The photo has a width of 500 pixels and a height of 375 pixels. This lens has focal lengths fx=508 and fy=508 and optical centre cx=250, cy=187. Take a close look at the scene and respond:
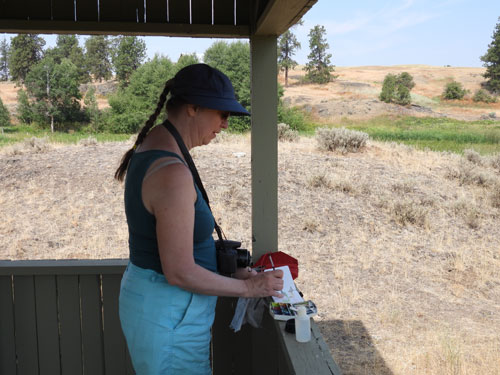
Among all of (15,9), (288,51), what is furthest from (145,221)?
(288,51)

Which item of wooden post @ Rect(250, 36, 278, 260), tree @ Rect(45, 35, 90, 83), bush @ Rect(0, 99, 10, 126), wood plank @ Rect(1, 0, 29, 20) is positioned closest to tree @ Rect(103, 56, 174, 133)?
bush @ Rect(0, 99, 10, 126)

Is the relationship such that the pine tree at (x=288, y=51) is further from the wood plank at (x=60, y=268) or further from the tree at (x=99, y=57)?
the wood plank at (x=60, y=268)

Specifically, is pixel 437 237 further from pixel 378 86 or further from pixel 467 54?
pixel 467 54

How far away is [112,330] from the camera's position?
2.38 metres

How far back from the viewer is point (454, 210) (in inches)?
403

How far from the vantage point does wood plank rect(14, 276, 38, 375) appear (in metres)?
2.36

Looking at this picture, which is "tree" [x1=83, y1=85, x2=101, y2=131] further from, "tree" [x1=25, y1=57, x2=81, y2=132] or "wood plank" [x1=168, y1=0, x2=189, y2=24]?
"wood plank" [x1=168, y1=0, x2=189, y2=24]

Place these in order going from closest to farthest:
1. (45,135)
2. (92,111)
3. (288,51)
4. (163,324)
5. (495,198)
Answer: (163,324) < (495,198) < (45,135) < (92,111) < (288,51)

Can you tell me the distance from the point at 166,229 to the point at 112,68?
28.4 m

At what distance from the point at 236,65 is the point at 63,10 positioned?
596 inches

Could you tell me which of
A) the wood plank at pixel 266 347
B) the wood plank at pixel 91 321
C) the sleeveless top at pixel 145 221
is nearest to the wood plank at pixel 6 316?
the wood plank at pixel 91 321

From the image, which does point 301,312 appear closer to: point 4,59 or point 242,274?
point 242,274

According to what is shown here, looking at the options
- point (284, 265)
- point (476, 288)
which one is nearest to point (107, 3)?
point (284, 265)

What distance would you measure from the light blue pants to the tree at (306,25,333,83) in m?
32.0
